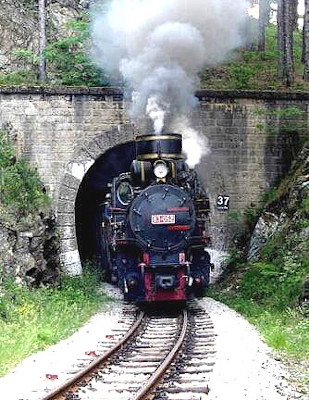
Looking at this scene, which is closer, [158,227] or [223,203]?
[158,227]

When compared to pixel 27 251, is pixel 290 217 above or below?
above

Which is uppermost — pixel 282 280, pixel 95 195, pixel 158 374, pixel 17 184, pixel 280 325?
pixel 17 184

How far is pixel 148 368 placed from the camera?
25.9 ft

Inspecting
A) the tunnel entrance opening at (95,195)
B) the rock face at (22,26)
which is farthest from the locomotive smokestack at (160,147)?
the rock face at (22,26)

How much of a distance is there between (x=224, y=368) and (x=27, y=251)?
7.93m

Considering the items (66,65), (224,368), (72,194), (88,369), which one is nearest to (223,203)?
(72,194)

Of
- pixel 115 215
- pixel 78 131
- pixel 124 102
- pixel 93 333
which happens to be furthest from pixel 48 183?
pixel 93 333

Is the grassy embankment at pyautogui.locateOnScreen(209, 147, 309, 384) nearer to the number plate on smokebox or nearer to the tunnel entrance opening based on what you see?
the number plate on smokebox

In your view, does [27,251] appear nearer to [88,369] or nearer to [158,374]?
[88,369]

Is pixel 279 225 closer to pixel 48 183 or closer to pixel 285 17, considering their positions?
pixel 48 183

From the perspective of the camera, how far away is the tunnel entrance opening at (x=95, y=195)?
20.2 m

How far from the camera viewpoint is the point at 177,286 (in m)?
13.1

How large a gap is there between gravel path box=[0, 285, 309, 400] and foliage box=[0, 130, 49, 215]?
497cm

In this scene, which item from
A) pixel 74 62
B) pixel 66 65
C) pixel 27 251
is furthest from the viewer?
pixel 66 65
